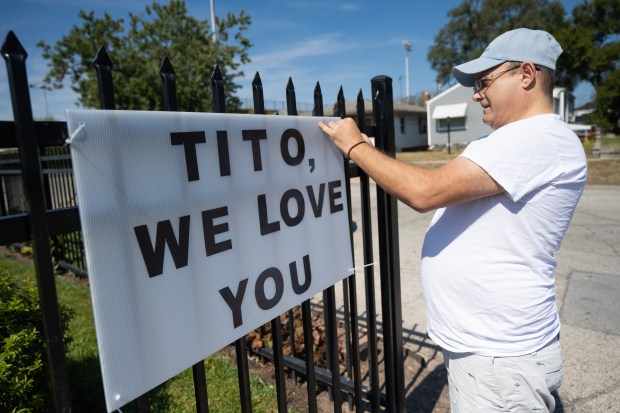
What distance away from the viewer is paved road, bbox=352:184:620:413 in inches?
115

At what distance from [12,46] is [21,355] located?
1656 mm

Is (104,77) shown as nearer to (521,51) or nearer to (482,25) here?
(521,51)

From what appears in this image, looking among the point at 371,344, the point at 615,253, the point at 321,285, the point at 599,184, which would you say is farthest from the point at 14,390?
the point at 599,184

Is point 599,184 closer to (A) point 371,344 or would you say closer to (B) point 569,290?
(B) point 569,290

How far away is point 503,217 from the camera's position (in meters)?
1.62

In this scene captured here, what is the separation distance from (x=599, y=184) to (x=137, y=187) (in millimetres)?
14919

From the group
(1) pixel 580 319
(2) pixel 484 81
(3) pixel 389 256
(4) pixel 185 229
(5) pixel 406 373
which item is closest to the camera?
(4) pixel 185 229

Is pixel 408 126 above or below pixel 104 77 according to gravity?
above

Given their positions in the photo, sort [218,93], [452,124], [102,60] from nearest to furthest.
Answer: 1. [102,60]
2. [218,93]
3. [452,124]

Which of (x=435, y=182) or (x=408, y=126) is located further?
(x=408, y=126)


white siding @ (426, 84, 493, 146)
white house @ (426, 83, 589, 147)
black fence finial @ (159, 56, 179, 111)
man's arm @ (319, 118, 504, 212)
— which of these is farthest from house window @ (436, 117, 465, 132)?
black fence finial @ (159, 56, 179, 111)

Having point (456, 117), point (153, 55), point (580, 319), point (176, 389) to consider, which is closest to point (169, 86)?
point (176, 389)

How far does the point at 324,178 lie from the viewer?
1.85m

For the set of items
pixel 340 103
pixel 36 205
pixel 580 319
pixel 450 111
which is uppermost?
pixel 450 111
